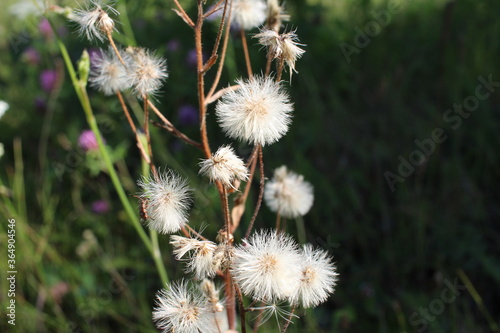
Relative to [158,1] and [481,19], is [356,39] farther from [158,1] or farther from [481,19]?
[158,1]

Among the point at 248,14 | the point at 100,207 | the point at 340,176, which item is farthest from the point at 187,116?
the point at 248,14

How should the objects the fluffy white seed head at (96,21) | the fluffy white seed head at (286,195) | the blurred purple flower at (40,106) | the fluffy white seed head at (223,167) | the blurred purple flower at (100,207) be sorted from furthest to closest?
the blurred purple flower at (40,106), the blurred purple flower at (100,207), the fluffy white seed head at (286,195), the fluffy white seed head at (96,21), the fluffy white seed head at (223,167)

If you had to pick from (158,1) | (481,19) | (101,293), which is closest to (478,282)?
(101,293)

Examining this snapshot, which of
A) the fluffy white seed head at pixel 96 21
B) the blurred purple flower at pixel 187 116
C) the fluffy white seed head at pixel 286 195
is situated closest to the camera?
the fluffy white seed head at pixel 96 21

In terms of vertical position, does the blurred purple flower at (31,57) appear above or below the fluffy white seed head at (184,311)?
above

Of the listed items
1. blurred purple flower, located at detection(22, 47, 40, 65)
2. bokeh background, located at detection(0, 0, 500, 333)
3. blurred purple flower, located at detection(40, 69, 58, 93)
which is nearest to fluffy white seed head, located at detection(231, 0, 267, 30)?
bokeh background, located at detection(0, 0, 500, 333)

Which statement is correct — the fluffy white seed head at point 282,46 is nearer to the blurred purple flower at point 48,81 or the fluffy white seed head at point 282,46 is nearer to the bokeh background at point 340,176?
the bokeh background at point 340,176

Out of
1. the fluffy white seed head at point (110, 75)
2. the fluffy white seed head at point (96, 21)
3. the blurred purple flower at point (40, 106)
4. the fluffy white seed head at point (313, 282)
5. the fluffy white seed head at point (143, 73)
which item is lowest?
the fluffy white seed head at point (313, 282)

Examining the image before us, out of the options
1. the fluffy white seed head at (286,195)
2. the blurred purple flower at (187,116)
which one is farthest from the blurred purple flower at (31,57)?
the fluffy white seed head at (286,195)
